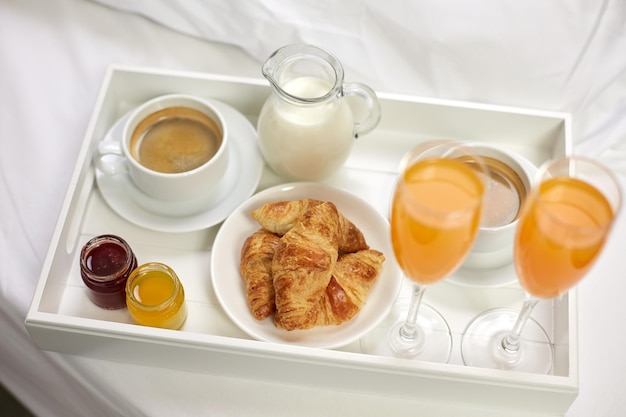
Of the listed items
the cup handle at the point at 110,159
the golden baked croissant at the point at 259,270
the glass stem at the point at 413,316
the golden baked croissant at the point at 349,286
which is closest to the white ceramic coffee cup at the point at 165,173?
the cup handle at the point at 110,159

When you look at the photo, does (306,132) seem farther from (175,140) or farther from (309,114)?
(175,140)

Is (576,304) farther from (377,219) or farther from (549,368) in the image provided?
(377,219)

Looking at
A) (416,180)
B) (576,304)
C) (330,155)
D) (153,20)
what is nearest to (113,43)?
(153,20)

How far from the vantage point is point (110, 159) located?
3.56 ft

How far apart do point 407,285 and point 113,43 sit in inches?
26.6

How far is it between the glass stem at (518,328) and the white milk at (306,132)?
337 millimetres

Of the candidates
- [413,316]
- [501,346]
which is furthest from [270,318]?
[501,346]

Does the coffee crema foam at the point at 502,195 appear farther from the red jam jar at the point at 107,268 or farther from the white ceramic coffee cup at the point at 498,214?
the red jam jar at the point at 107,268

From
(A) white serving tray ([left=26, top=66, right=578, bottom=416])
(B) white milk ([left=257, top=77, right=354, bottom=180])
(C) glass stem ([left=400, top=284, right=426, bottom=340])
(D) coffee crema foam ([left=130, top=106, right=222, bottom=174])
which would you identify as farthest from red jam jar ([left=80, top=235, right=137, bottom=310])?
(C) glass stem ([left=400, top=284, right=426, bottom=340])

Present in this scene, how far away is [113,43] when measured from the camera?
132cm

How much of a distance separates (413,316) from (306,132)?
29 cm

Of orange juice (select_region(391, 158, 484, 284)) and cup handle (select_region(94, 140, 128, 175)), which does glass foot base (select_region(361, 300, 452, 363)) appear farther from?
cup handle (select_region(94, 140, 128, 175))

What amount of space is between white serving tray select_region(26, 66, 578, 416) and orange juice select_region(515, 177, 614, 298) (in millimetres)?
192

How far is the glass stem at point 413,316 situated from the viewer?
0.90 metres
